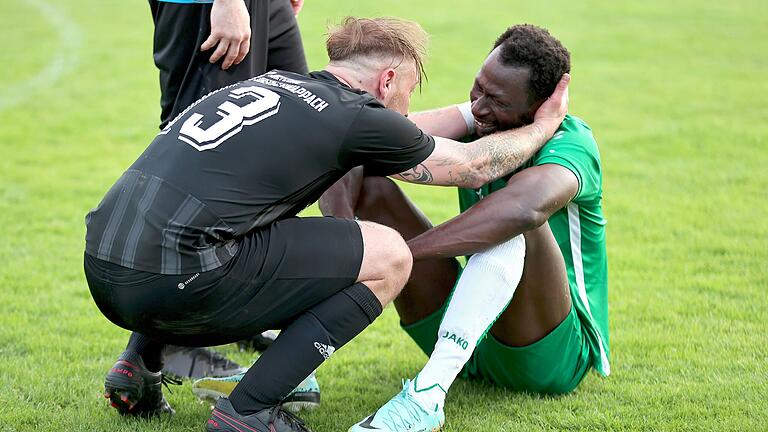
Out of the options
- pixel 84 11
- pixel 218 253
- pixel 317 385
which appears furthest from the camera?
pixel 84 11

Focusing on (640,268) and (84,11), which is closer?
(640,268)

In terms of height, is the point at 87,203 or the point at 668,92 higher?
the point at 87,203

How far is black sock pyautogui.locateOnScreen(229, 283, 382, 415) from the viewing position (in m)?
3.54

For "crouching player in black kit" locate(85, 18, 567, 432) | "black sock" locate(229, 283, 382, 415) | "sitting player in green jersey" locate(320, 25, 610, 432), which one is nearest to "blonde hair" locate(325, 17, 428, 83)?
"crouching player in black kit" locate(85, 18, 567, 432)

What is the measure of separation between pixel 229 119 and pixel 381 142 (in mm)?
531

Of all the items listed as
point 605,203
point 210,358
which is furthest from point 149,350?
point 605,203

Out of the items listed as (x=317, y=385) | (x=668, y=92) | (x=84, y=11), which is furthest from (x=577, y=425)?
(x=84, y=11)

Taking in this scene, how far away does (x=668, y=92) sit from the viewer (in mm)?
12156

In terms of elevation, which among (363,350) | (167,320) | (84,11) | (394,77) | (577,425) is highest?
(394,77)

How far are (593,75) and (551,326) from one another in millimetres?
9845

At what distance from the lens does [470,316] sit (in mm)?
3820

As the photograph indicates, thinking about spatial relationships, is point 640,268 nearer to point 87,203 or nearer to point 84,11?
point 87,203

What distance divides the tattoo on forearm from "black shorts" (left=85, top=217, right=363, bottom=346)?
32 cm

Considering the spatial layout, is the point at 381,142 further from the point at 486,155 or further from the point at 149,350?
the point at 149,350
